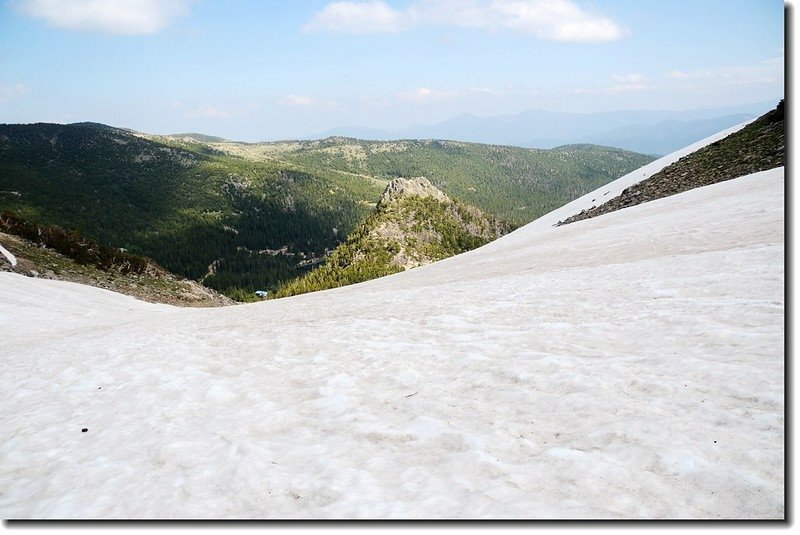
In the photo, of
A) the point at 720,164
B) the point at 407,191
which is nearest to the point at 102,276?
the point at 720,164

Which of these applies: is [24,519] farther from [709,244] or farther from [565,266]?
[709,244]

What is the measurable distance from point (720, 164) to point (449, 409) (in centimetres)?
3690

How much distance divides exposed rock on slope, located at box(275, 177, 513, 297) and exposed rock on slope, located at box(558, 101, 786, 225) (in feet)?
301

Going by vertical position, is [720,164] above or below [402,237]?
above

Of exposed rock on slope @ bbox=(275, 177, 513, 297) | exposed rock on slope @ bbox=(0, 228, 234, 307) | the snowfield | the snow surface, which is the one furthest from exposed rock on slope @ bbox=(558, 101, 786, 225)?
exposed rock on slope @ bbox=(275, 177, 513, 297)

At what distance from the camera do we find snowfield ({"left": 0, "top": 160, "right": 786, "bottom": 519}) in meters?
4.61

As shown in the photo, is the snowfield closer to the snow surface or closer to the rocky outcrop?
the snow surface

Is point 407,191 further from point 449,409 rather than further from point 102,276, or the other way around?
point 449,409

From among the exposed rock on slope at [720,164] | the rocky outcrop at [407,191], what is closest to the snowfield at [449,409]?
the exposed rock on slope at [720,164]

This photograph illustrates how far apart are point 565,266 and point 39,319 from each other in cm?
2360

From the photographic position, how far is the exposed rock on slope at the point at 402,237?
131125 mm

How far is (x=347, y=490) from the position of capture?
4941 millimetres

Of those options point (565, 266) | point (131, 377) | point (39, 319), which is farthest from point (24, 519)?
point (39, 319)

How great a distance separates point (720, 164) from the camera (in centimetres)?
3319
